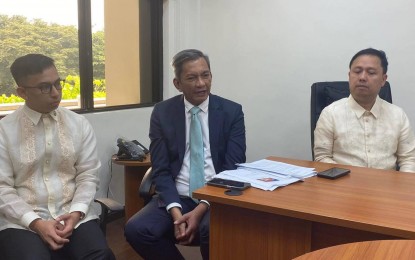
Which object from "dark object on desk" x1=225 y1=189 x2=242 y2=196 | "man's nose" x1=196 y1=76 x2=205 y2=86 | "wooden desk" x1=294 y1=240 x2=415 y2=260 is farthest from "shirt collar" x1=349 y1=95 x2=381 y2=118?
"wooden desk" x1=294 y1=240 x2=415 y2=260

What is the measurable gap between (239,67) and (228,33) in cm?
34

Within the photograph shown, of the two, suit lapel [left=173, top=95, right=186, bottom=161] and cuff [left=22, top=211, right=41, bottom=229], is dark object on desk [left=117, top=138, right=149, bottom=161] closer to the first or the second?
suit lapel [left=173, top=95, right=186, bottom=161]

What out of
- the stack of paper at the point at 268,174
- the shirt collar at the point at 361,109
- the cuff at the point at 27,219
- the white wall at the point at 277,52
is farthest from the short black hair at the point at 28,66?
the shirt collar at the point at 361,109

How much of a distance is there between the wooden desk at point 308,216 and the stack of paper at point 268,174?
4 centimetres

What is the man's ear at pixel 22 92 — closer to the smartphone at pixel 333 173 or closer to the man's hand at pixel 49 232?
the man's hand at pixel 49 232

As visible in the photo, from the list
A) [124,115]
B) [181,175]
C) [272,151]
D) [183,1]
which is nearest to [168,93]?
[124,115]

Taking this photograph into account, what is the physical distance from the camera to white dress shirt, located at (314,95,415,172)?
2260 mm

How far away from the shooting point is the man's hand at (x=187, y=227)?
6.20 ft

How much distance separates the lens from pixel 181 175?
217cm

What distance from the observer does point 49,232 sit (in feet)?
5.52

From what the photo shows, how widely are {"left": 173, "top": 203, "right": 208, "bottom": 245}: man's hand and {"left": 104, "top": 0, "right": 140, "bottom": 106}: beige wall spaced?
177 cm

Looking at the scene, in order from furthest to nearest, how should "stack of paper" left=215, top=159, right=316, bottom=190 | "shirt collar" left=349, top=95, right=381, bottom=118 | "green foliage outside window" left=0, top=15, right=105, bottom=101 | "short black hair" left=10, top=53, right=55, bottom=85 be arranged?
"green foliage outside window" left=0, top=15, right=105, bottom=101 < "shirt collar" left=349, top=95, right=381, bottom=118 < "short black hair" left=10, top=53, right=55, bottom=85 < "stack of paper" left=215, top=159, right=316, bottom=190

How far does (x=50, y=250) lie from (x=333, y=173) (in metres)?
1.28

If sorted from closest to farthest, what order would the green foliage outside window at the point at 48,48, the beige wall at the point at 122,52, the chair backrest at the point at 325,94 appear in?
the chair backrest at the point at 325,94, the green foliage outside window at the point at 48,48, the beige wall at the point at 122,52
